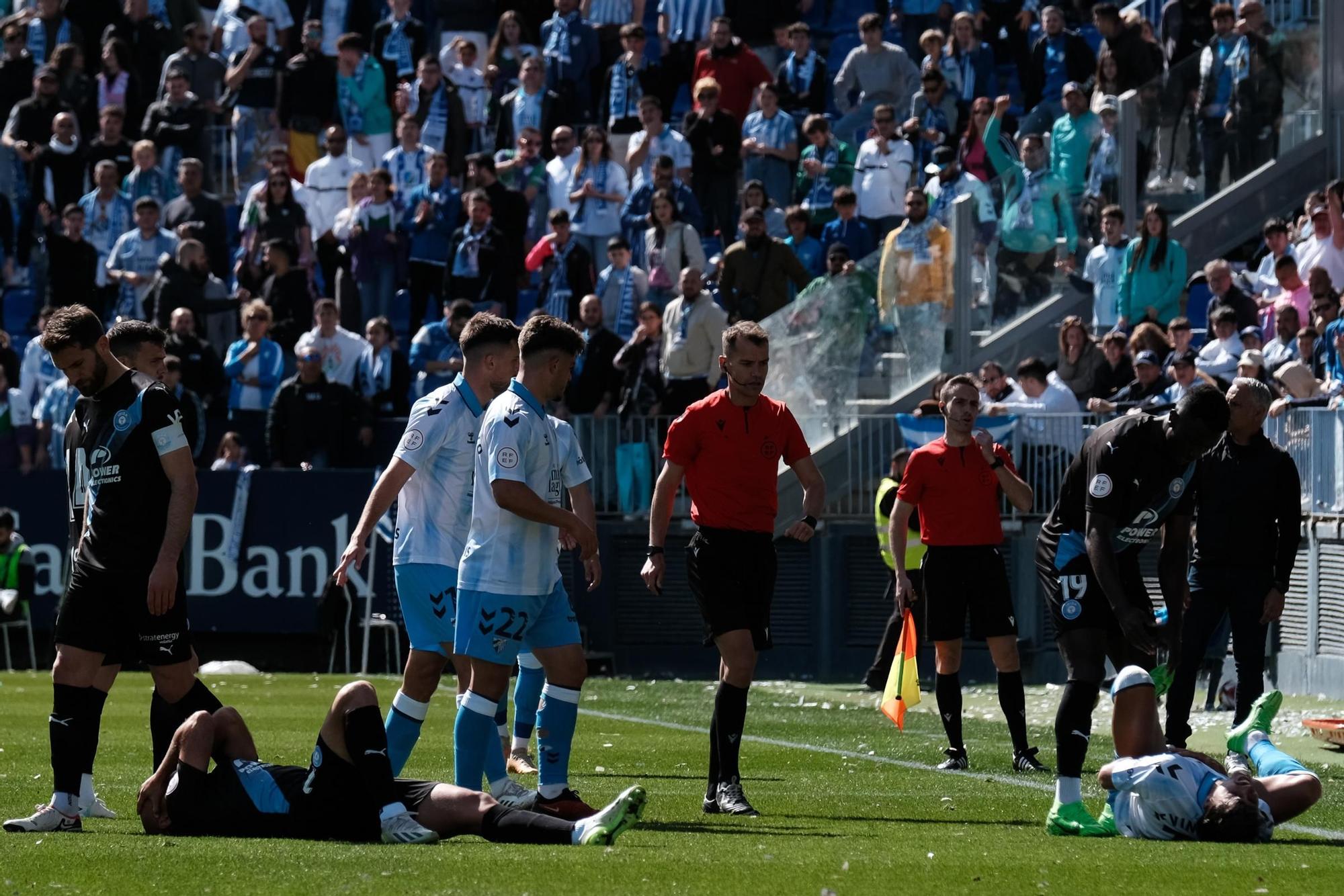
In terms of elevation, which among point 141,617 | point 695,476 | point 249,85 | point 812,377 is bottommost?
point 141,617

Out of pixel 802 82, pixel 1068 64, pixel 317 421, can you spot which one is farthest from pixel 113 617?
pixel 802 82

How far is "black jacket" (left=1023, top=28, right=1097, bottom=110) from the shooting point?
77.4ft

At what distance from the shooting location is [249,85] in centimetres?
2691

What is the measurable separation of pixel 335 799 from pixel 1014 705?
17.9ft

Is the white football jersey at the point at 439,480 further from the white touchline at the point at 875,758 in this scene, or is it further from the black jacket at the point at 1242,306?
the black jacket at the point at 1242,306

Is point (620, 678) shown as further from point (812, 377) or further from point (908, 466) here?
point (908, 466)

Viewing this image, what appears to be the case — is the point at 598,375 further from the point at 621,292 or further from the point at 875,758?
the point at 875,758

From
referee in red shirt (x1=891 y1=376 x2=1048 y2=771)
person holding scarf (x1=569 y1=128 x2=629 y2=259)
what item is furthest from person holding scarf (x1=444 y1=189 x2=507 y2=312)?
referee in red shirt (x1=891 y1=376 x2=1048 y2=771)

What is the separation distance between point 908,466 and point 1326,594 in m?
5.76

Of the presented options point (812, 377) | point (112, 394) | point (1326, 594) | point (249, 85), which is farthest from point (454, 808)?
point (249, 85)

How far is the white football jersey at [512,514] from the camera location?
29.7ft

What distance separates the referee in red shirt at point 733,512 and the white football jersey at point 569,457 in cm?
96

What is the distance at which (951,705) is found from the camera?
42.8ft

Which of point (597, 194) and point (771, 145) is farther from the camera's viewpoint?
point (771, 145)
